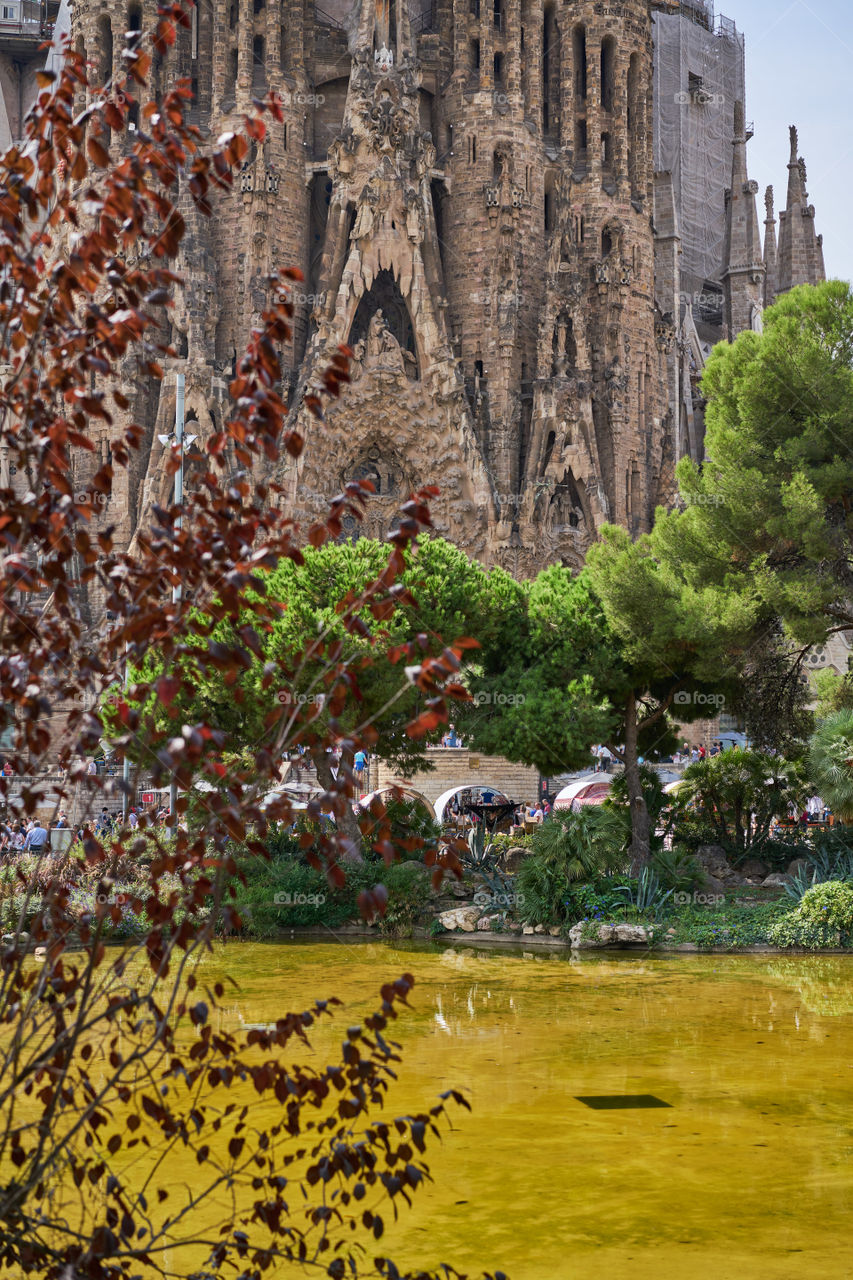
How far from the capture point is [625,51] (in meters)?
47.7

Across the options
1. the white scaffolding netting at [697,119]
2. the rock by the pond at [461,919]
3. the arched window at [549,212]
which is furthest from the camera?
the white scaffolding netting at [697,119]

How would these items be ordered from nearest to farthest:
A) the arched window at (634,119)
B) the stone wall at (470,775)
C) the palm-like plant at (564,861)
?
the palm-like plant at (564,861)
the stone wall at (470,775)
the arched window at (634,119)

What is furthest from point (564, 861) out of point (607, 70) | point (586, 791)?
point (607, 70)

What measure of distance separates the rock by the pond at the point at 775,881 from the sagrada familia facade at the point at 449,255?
21.1 m

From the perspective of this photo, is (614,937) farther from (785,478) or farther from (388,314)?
(388,314)

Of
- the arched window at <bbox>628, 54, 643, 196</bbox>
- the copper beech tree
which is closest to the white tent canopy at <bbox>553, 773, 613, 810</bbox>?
the arched window at <bbox>628, 54, 643, 196</bbox>

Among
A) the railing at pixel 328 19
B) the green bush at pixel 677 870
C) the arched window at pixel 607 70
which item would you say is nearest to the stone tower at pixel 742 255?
the arched window at pixel 607 70

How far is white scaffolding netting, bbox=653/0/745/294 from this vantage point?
5297cm

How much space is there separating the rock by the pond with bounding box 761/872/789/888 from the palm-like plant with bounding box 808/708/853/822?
9.93 feet

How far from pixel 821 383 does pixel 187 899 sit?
62.6ft

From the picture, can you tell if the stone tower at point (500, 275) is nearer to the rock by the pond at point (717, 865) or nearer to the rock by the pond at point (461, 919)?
the rock by the pond at point (717, 865)

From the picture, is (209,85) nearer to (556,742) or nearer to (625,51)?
(625,51)

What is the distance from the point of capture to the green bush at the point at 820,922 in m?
18.6

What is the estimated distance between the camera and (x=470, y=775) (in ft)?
119
